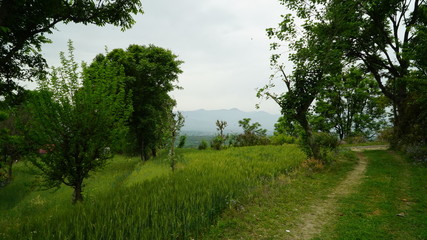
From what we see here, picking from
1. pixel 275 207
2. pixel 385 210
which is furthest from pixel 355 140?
pixel 275 207

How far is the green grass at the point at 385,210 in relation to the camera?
4.93 m

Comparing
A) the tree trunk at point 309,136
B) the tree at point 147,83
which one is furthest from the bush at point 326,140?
the tree at point 147,83

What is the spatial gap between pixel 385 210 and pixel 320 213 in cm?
207

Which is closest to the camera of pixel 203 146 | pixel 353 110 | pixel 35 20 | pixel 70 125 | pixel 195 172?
pixel 35 20

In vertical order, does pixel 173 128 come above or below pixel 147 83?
below

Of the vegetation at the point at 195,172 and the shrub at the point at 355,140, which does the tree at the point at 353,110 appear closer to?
the shrub at the point at 355,140

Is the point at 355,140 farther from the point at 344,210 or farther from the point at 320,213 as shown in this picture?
the point at 320,213

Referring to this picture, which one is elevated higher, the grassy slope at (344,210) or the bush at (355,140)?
the bush at (355,140)

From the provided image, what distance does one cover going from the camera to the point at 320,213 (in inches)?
247

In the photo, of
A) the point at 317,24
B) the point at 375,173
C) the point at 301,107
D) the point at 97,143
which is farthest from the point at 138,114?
the point at 375,173

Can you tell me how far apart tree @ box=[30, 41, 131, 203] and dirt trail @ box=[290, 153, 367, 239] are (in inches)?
328

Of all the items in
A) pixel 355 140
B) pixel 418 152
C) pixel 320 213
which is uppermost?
pixel 355 140

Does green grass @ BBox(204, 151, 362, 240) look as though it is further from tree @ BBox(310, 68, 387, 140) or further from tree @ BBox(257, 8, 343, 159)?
tree @ BBox(310, 68, 387, 140)

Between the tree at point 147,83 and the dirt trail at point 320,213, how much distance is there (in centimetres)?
1774
